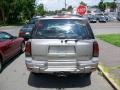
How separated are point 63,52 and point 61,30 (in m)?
0.65

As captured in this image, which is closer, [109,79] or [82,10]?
[109,79]

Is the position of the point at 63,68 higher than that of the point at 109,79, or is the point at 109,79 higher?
the point at 63,68

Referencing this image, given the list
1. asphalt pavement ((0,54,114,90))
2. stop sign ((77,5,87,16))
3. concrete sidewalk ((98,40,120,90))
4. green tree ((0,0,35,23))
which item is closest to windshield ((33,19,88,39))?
asphalt pavement ((0,54,114,90))

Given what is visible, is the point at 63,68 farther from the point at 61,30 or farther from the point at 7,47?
the point at 7,47

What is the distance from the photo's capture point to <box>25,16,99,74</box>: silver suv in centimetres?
748

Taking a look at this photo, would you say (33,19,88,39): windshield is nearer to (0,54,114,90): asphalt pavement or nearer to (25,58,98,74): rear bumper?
(25,58,98,74): rear bumper

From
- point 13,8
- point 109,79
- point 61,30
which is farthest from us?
point 13,8

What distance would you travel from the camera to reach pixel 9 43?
11289mm

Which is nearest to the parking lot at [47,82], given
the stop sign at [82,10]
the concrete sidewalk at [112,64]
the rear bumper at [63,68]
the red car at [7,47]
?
the concrete sidewalk at [112,64]

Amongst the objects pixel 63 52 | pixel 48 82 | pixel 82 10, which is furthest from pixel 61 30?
pixel 82 10

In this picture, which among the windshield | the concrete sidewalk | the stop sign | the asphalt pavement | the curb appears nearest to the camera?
the curb

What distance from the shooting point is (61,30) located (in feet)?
25.5

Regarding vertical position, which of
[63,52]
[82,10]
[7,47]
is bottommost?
[7,47]

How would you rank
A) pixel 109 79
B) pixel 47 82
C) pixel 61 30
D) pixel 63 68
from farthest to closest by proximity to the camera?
1. pixel 47 82
2. pixel 109 79
3. pixel 61 30
4. pixel 63 68
